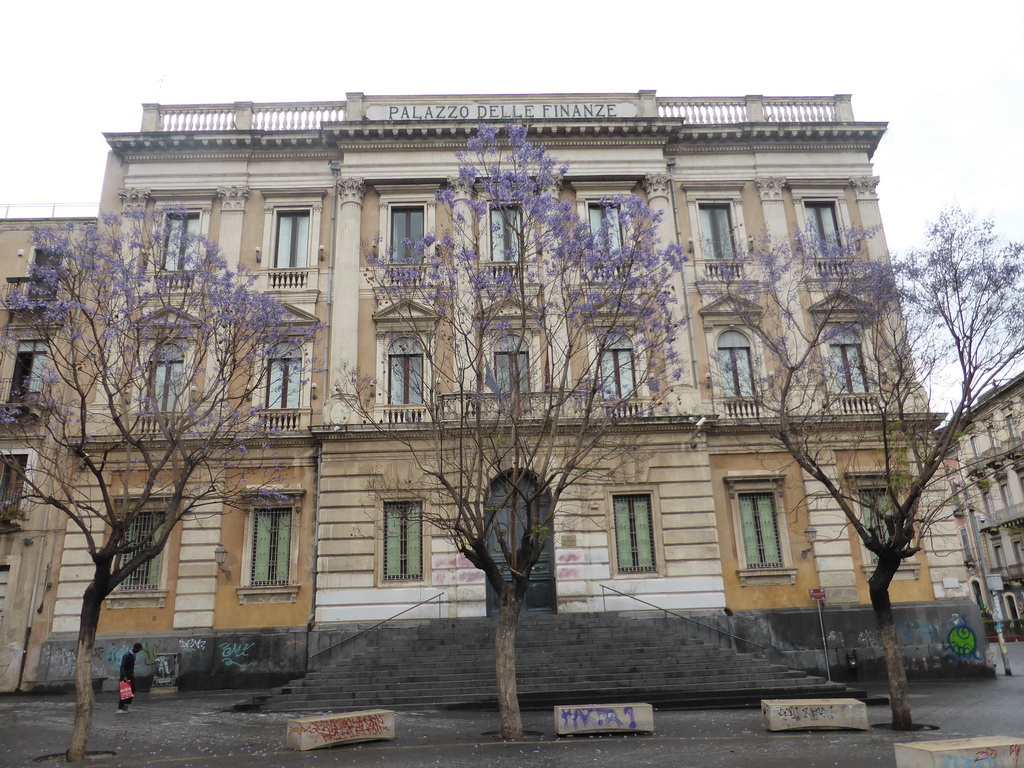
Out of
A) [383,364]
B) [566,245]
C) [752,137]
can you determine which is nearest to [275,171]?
[383,364]

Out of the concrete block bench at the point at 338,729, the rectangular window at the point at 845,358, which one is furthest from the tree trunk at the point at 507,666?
the rectangular window at the point at 845,358

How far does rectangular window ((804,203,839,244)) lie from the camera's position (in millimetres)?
24828

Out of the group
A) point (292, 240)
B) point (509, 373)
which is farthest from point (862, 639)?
point (292, 240)

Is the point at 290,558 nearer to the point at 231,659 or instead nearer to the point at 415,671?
the point at 231,659

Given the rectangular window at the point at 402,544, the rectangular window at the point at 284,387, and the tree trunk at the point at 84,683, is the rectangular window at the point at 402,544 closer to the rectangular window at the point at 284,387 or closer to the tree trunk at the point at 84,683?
the rectangular window at the point at 284,387

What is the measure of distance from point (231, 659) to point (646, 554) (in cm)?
1165

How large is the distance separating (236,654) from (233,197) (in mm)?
13879

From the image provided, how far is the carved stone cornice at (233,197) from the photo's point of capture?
80.3ft

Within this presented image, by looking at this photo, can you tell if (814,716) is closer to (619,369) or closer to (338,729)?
(338,729)

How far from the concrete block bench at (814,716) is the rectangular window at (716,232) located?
14722mm

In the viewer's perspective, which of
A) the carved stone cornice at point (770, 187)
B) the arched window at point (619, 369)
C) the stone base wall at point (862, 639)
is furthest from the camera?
the carved stone cornice at point (770, 187)

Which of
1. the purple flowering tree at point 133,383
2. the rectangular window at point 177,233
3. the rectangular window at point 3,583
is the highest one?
the rectangular window at point 177,233

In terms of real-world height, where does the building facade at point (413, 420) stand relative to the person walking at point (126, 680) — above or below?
above

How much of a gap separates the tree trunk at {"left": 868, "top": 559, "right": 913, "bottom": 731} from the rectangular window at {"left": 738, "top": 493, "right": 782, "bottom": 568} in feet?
Result: 25.9
